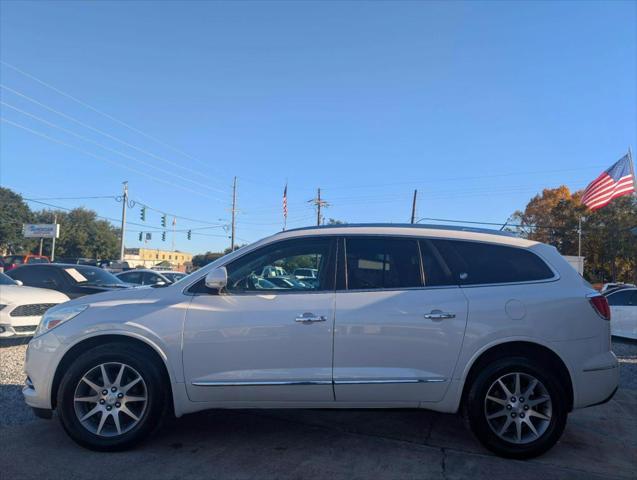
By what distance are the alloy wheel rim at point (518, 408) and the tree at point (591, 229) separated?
40150 millimetres

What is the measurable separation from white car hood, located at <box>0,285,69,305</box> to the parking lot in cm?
345

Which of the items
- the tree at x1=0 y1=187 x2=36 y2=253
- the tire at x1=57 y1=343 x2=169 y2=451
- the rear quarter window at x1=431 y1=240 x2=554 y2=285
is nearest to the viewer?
the tire at x1=57 y1=343 x2=169 y2=451

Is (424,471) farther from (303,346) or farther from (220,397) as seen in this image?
(220,397)

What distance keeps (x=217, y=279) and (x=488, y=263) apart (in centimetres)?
230

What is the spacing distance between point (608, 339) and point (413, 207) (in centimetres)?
3629

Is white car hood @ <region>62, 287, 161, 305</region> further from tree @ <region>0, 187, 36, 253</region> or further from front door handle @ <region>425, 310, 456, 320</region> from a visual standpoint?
tree @ <region>0, 187, 36, 253</region>

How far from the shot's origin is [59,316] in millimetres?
4094

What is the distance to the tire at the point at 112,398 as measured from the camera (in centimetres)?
385

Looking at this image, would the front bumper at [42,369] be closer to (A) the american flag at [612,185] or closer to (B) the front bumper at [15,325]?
(B) the front bumper at [15,325]

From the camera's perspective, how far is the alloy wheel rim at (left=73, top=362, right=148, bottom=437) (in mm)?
3881

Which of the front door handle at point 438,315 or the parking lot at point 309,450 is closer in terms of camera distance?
the parking lot at point 309,450

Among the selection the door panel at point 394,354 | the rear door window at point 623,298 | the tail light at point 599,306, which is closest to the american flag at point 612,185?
the rear door window at point 623,298

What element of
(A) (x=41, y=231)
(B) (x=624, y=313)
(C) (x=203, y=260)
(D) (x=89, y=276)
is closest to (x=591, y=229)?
(C) (x=203, y=260)

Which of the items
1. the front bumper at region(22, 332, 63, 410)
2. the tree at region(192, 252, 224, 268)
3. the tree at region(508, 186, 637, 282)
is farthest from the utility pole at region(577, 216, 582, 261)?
the front bumper at region(22, 332, 63, 410)
